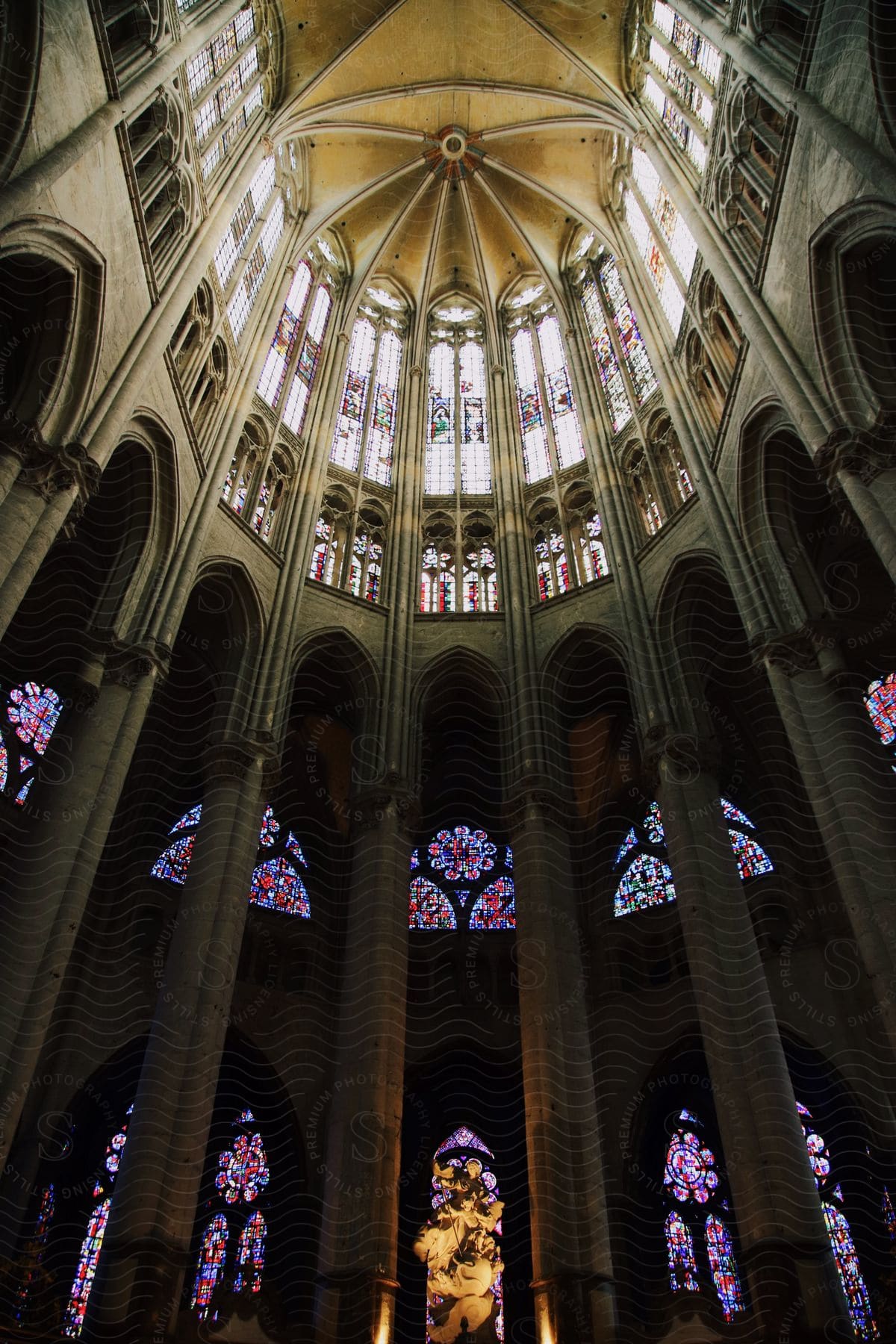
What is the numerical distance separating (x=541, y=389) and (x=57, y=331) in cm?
1243

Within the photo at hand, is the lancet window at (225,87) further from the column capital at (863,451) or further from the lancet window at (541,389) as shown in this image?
the column capital at (863,451)

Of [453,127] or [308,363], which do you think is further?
[453,127]

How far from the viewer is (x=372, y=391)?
872 inches

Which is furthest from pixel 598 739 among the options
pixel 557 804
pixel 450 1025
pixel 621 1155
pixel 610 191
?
pixel 610 191

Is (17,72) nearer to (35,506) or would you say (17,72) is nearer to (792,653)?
(35,506)

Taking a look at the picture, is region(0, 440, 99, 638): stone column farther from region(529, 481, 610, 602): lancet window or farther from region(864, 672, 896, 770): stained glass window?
region(864, 672, 896, 770): stained glass window

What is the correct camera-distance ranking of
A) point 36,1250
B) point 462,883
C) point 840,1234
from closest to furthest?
point 36,1250 → point 840,1234 → point 462,883

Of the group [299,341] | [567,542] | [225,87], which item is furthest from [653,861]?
[225,87]

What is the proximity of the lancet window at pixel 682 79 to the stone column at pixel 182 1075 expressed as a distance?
12.8 meters

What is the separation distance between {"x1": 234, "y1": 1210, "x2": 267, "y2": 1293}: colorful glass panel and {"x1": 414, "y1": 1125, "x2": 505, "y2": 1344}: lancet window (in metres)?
4.03

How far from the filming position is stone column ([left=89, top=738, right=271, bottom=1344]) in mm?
10164

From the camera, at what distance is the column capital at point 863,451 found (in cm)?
1076

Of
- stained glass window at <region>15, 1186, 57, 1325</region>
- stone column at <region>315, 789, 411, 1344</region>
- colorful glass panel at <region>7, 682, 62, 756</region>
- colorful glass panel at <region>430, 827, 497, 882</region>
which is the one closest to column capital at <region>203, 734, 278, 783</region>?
stone column at <region>315, 789, 411, 1344</region>

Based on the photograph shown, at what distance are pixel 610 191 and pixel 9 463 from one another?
55.1 feet
